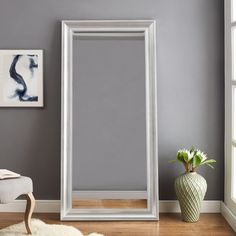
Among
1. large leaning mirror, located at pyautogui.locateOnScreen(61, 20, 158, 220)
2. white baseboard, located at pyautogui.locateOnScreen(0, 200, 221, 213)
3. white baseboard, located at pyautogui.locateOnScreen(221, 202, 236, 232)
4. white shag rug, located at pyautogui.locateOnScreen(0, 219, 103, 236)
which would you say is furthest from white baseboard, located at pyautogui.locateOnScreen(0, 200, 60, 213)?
white baseboard, located at pyautogui.locateOnScreen(221, 202, 236, 232)

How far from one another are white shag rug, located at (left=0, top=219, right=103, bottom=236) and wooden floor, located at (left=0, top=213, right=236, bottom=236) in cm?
13

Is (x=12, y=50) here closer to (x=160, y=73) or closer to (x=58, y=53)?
(x=58, y=53)

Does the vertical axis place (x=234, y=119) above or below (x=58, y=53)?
below

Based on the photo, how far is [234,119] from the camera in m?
3.91

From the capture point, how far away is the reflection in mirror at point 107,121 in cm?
408

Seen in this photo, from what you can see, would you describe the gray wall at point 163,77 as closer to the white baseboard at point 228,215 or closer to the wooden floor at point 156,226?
the white baseboard at point 228,215

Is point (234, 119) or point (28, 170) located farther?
point (28, 170)

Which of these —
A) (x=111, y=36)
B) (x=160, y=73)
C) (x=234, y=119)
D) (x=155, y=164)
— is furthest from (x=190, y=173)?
(x=111, y=36)

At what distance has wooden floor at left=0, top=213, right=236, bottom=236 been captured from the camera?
3619 mm

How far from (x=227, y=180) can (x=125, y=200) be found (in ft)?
3.04

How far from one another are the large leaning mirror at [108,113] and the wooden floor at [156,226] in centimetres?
21

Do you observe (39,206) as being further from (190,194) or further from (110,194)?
(190,194)

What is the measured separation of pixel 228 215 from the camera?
3898 mm

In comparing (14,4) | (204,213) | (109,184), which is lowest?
(204,213)
